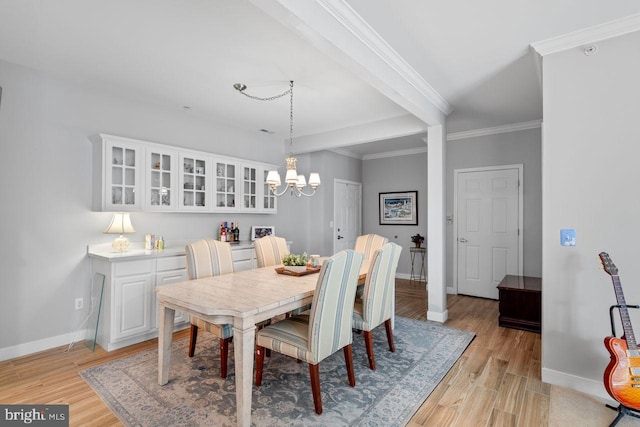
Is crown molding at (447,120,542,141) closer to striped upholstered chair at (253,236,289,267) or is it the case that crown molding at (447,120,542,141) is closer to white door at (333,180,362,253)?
white door at (333,180,362,253)

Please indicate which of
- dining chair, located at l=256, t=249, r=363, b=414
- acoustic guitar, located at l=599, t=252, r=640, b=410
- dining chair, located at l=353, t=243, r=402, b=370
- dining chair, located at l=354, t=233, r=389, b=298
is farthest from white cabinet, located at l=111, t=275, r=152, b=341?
acoustic guitar, located at l=599, t=252, r=640, b=410

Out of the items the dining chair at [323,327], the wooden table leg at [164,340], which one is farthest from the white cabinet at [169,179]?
the dining chair at [323,327]

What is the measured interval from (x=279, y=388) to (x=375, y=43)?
264 centimetres

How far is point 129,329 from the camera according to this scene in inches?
121

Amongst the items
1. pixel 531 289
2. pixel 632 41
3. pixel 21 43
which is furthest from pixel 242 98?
pixel 531 289

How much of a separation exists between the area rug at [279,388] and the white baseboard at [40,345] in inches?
32.0

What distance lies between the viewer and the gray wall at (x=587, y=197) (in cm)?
219

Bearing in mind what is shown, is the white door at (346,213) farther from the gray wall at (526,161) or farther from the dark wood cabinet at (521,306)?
the dark wood cabinet at (521,306)

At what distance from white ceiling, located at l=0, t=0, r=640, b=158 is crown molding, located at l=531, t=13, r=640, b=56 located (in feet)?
0.16

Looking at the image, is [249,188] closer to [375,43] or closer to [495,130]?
[375,43]

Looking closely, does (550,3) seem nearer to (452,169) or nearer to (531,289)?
(531,289)

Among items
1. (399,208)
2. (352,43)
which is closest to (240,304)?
(352,43)

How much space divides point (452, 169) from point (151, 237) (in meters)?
4.46

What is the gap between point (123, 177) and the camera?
131 inches
